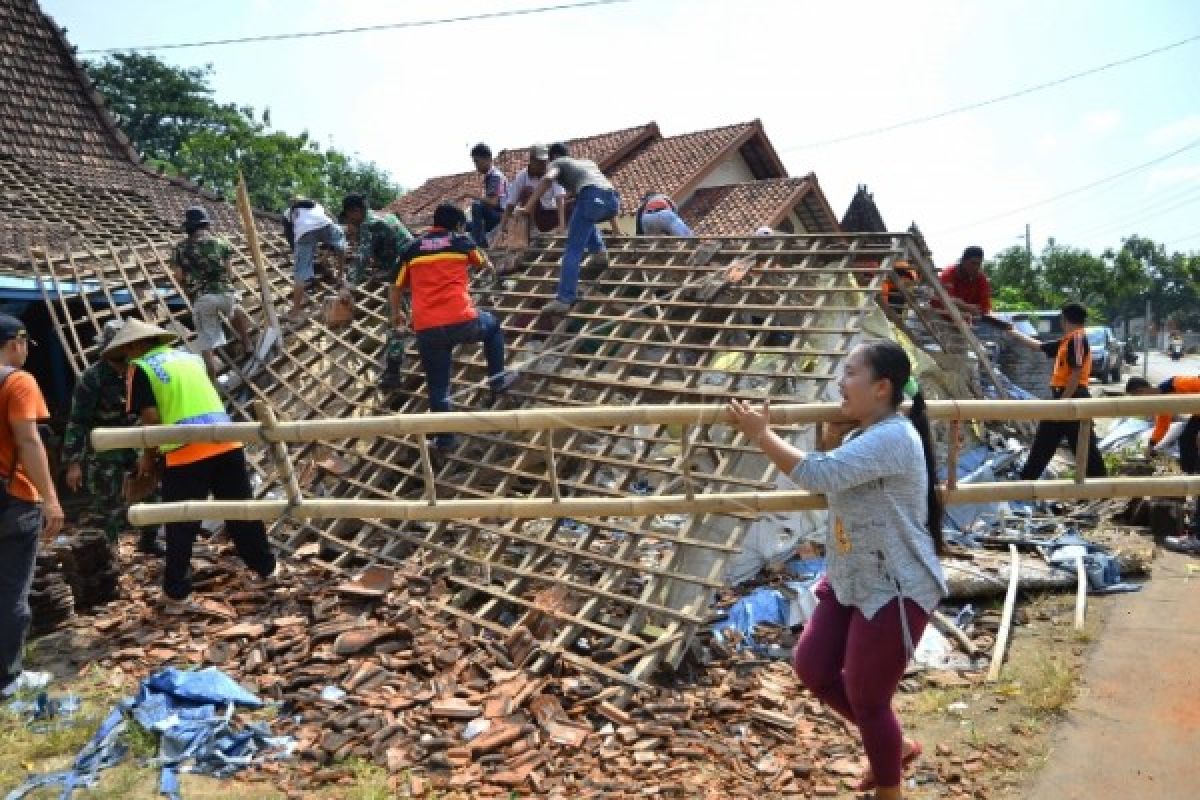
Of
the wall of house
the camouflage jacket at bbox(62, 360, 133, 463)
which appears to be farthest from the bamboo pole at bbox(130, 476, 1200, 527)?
the wall of house

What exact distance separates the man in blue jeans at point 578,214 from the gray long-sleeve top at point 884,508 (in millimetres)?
4730

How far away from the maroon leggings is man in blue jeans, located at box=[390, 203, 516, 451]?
3.47 metres

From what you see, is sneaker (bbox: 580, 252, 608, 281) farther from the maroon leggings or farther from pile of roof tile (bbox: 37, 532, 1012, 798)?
the maroon leggings

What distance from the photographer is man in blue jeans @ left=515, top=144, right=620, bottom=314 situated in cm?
709

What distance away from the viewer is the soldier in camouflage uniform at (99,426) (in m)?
4.68

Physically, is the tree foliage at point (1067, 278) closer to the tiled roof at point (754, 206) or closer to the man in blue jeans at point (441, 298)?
the tiled roof at point (754, 206)

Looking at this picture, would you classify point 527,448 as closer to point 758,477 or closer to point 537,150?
point 758,477

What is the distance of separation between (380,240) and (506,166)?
18137mm

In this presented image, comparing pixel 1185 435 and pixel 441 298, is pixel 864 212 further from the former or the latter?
pixel 441 298

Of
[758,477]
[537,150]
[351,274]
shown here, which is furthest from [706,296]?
[351,274]

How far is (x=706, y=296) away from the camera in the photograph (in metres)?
6.57

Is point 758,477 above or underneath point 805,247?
underneath

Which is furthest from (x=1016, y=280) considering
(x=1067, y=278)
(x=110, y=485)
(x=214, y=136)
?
(x=110, y=485)

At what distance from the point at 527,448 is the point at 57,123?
11.1m
